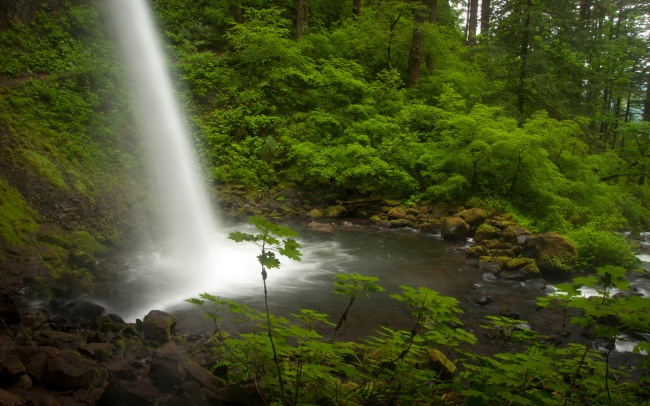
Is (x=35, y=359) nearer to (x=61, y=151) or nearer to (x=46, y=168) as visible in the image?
(x=46, y=168)

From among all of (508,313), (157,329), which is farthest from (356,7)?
(157,329)

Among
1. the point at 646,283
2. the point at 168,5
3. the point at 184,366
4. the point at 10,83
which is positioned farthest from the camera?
the point at 168,5

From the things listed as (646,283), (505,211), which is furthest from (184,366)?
(505,211)

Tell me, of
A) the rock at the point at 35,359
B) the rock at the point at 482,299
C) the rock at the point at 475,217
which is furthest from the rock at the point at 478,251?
the rock at the point at 35,359

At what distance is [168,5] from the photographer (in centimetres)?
2148

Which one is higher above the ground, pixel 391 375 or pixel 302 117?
pixel 302 117

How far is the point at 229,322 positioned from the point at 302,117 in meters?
11.1

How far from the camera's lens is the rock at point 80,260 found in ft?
25.4

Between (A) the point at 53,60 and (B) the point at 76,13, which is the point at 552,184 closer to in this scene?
(A) the point at 53,60

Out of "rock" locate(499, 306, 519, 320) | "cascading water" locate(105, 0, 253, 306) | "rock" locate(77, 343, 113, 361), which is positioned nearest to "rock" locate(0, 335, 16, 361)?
"rock" locate(77, 343, 113, 361)

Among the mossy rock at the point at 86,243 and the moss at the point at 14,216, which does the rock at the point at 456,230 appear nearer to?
the mossy rock at the point at 86,243

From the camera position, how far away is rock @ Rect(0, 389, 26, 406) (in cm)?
302

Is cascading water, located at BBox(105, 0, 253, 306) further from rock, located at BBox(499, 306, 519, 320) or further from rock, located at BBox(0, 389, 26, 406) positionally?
rock, located at BBox(499, 306, 519, 320)

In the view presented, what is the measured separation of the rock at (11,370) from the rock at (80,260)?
178 inches
